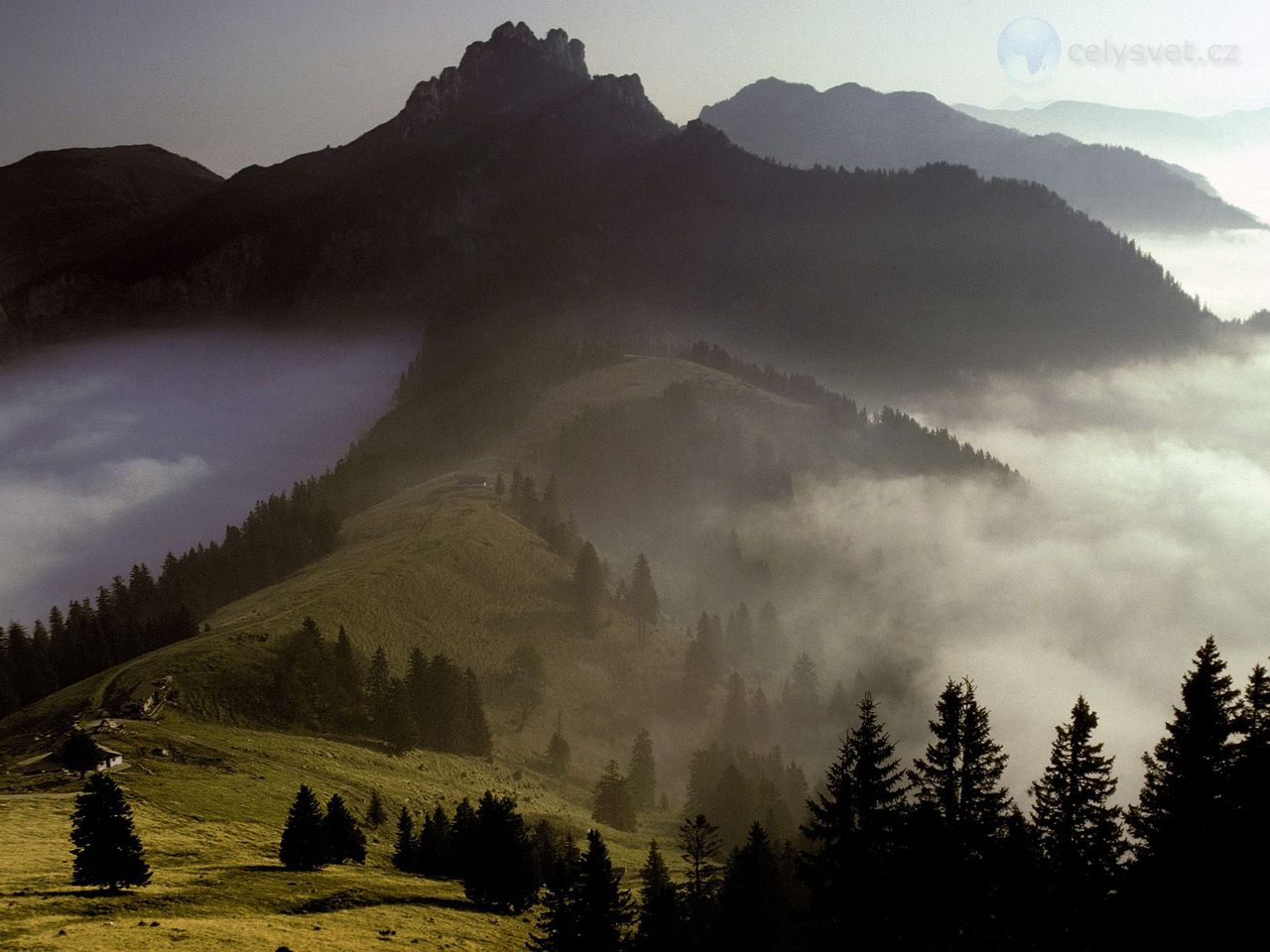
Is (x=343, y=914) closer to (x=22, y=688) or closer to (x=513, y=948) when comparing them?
(x=513, y=948)

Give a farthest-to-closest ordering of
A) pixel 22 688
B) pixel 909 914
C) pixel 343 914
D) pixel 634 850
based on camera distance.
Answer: pixel 22 688 < pixel 634 850 < pixel 343 914 < pixel 909 914

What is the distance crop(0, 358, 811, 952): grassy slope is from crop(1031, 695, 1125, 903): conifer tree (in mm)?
29907

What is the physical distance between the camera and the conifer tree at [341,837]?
62.9 meters

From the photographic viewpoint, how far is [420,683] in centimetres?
11838

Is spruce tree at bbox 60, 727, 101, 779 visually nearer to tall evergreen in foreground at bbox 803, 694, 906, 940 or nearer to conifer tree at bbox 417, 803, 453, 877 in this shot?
conifer tree at bbox 417, 803, 453, 877

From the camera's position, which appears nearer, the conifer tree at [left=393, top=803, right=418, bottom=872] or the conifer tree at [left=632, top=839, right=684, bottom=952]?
the conifer tree at [left=632, top=839, right=684, bottom=952]

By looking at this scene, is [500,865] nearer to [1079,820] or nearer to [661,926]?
[661,926]

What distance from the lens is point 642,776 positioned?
133375 mm

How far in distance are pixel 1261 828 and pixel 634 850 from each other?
74.3 m

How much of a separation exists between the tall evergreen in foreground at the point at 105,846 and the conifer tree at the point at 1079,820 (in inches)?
1722

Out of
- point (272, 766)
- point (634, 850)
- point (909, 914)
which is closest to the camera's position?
point (909, 914)

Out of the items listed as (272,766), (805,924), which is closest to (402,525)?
(272,766)

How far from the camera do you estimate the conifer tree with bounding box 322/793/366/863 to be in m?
62.9

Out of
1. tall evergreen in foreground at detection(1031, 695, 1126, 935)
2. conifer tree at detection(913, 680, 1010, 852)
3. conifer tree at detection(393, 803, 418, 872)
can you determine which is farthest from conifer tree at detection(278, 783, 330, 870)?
tall evergreen in foreground at detection(1031, 695, 1126, 935)
